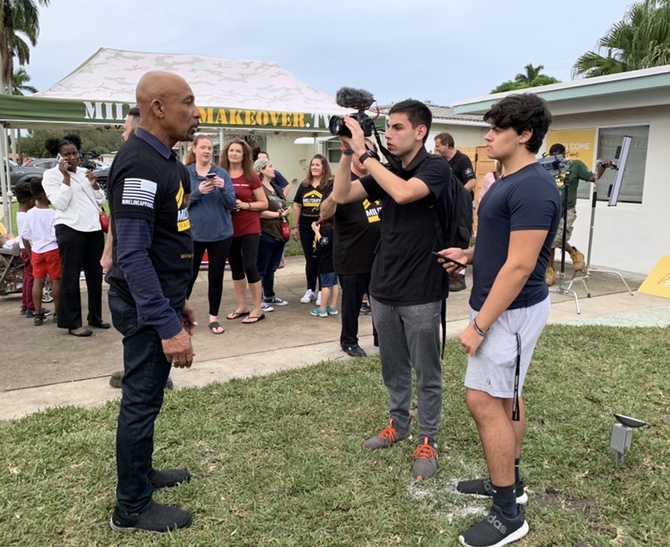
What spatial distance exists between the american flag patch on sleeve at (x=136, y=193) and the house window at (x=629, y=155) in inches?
331

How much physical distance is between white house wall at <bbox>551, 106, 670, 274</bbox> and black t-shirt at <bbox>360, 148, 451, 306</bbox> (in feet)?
23.0

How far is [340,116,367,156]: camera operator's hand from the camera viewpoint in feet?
9.34

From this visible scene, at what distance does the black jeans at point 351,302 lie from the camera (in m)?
4.92

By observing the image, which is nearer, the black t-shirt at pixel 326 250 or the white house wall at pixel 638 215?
the black t-shirt at pixel 326 250

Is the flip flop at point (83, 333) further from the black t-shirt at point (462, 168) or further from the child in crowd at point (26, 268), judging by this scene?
the black t-shirt at point (462, 168)

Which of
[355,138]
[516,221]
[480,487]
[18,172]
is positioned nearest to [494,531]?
[480,487]

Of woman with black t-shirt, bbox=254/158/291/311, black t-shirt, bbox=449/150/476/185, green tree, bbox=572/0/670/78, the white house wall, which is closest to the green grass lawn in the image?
woman with black t-shirt, bbox=254/158/291/311

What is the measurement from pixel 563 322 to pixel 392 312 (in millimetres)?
3794

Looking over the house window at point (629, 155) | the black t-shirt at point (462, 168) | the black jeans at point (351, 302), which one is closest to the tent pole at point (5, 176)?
the black jeans at point (351, 302)

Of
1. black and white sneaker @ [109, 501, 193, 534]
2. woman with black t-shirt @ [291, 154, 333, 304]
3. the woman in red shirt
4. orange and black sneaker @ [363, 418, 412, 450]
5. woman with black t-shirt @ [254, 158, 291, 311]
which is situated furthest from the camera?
woman with black t-shirt @ [254, 158, 291, 311]

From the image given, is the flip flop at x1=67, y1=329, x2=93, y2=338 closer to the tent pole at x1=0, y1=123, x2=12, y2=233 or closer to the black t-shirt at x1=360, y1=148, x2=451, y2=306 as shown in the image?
the black t-shirt at x1=360, y1=148, x2=451, y2=306

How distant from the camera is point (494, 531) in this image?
2455 mm

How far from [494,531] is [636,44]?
18985mm

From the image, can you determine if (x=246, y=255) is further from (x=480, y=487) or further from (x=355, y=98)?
(x=480, y=487)
